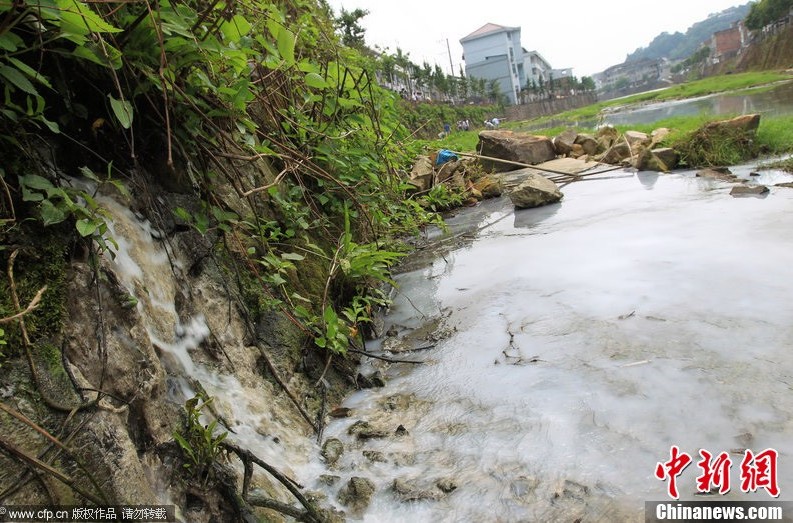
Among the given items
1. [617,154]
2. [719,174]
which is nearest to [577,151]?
[617,154]

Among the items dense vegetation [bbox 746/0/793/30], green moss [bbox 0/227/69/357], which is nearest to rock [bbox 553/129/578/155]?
green moss [bbox 0/227/69/357]

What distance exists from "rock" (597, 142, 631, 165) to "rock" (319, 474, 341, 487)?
905 cm

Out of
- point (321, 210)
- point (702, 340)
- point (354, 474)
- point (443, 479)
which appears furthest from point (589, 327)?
point (321, 210)

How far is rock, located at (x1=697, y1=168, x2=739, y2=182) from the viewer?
602 centimetres

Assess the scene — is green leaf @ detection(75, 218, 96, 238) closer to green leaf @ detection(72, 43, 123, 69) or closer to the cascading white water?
the cascading white water

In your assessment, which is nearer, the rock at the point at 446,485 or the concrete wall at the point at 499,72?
the rock at the point at 446,485

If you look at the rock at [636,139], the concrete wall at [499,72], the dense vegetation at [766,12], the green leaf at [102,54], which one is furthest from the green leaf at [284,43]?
the concrete wall at [499,72]

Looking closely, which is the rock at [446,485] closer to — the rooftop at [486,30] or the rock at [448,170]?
the rock at [448,170]

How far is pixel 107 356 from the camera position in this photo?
132cm

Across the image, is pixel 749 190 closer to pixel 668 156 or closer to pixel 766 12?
pixel 668 156

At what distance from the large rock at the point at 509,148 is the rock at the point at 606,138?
1286 mm

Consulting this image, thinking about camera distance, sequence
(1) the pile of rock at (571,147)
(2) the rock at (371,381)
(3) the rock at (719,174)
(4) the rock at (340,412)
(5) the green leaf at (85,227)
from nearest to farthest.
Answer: (5) the green leaf at (85,227), (4) the rock at (340,412), (2) the rock at (371,381), (3) the rock at (719,174), (1) the pile of rock at (571,147)

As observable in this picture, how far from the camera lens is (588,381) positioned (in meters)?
2.03

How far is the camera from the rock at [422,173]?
7.01m
